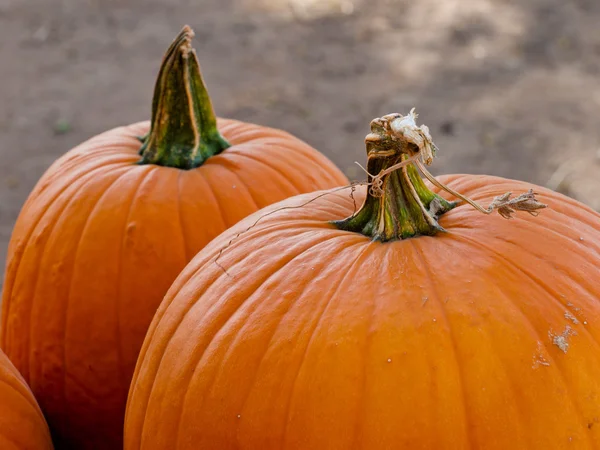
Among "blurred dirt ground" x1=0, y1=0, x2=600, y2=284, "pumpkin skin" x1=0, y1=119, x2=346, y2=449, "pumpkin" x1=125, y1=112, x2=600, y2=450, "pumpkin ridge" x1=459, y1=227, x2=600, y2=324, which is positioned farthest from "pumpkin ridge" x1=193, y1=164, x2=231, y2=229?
"blurred dirt ground" x1=0, y1=0, x2=600, y2=284

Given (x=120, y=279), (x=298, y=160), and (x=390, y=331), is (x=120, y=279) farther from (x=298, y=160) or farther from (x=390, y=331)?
(x=390, y=331)

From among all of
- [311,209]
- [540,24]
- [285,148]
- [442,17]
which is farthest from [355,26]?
[311,209]

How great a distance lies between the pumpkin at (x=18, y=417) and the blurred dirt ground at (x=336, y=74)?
299 cm

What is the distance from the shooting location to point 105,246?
1.86 metres

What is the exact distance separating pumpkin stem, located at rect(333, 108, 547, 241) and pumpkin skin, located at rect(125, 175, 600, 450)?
0.11 feet

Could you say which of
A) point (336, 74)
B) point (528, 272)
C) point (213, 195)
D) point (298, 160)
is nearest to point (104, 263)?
point (213, 195)

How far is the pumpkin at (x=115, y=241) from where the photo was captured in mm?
1857

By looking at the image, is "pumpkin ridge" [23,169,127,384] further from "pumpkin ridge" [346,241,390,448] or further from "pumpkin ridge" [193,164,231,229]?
"pumpkin ridge" [346,241,390,448]

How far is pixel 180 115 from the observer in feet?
6.59

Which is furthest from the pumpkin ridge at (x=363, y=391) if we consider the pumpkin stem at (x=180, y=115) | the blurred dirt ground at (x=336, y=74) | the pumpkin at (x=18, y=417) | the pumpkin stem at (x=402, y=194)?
the blurred dirt ground at (x=336, y=74)

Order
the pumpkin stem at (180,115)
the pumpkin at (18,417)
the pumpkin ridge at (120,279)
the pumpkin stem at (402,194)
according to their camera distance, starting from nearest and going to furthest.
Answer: the pumpkin stem at (402,194), the pumpkin at (18,417), the pumpkin ridge at (120,279), the pumpkin stem at (180,115)

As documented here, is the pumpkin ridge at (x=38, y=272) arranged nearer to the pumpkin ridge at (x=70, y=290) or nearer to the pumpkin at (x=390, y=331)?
the pumpkin ridge at (x=70, y=290)

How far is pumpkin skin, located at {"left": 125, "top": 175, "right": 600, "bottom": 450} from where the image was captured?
116 cm

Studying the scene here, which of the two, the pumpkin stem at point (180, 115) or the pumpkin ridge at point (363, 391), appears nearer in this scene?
the pumpkin ridge at point (363, 391)
